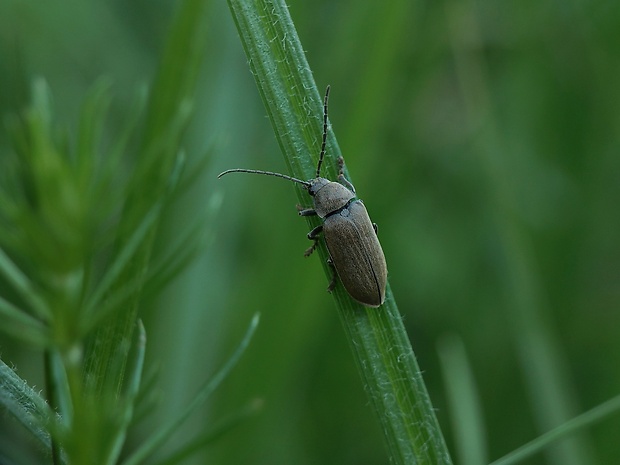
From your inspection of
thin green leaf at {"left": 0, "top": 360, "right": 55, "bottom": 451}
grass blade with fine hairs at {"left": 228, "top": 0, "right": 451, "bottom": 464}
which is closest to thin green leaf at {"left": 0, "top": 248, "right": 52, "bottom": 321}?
thin green leaf at {"left": 0, "top": 360, "right": 55, "bottom": 451}

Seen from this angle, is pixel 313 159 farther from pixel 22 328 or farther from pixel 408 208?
pixel 408 208

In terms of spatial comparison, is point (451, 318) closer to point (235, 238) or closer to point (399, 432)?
point (235, 238)

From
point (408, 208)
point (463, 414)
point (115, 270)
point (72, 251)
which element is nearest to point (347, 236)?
point (463, 414)

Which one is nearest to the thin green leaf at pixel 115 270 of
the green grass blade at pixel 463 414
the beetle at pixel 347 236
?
the beetle at pixel 347 236

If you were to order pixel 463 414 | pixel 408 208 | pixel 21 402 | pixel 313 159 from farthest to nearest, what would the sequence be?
pixel 408 208 → pixel 463 414 → pixel 313 159 → pixel 21 402

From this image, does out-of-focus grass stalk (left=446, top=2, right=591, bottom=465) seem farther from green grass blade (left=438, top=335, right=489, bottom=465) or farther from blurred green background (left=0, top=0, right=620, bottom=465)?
green grass blade (left=438, top=335, right=489, bottom=465)

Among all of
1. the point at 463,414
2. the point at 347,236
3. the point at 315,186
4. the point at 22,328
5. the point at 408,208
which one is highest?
the point at 408,208

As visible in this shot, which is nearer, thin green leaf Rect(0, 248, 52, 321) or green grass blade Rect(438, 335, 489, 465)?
thin green leaf Rect(0, 248, 52, 321)

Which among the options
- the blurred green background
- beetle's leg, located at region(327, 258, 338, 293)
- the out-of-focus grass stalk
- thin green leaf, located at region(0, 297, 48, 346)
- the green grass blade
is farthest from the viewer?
the out-of-focus grass stalk
